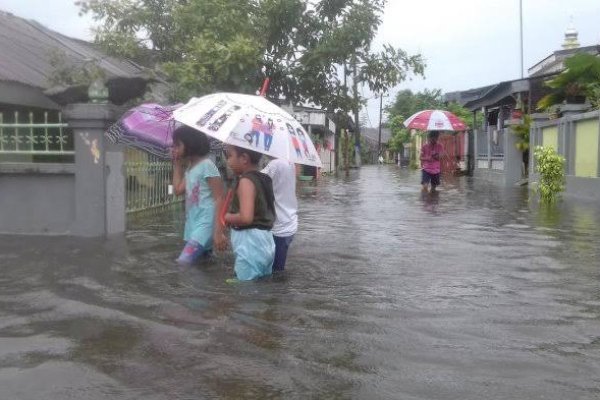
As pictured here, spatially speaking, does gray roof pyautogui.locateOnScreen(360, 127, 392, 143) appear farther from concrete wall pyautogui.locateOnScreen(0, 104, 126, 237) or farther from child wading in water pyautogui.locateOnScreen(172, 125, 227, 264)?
child wading in water pyautogui.locateOnScreen(172, 125, 227, 264)

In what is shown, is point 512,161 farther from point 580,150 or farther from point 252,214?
point 252,214

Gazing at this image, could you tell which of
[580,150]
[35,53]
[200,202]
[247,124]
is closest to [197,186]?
[200,202]

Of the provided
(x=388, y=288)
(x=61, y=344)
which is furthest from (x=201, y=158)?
(x=61, y=344)

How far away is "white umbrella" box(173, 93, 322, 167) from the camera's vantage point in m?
5.22

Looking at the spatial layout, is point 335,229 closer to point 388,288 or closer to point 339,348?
point 388,288

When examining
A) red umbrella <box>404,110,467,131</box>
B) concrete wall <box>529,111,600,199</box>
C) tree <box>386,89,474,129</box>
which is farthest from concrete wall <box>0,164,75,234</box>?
tree <box>386,89,474,129</box>

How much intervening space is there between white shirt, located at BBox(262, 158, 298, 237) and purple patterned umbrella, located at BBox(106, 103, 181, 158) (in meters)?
1.75

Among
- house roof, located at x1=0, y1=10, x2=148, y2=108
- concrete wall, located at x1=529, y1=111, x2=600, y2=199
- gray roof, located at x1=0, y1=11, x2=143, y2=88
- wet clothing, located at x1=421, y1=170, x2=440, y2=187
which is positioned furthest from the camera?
wet clothing, located at x1=421, y1=170, x2=440, y2=187

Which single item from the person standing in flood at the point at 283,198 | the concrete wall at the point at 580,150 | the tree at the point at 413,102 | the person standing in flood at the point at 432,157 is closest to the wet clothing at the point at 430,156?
the person standing in flood at the point at 432,157

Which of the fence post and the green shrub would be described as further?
the green shrub

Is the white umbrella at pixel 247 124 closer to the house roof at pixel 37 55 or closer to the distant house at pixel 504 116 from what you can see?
the house roof at pixel 37 55

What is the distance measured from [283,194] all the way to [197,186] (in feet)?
3.19

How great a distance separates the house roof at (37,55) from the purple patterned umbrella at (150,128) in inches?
124

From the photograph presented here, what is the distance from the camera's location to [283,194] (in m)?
6.01
